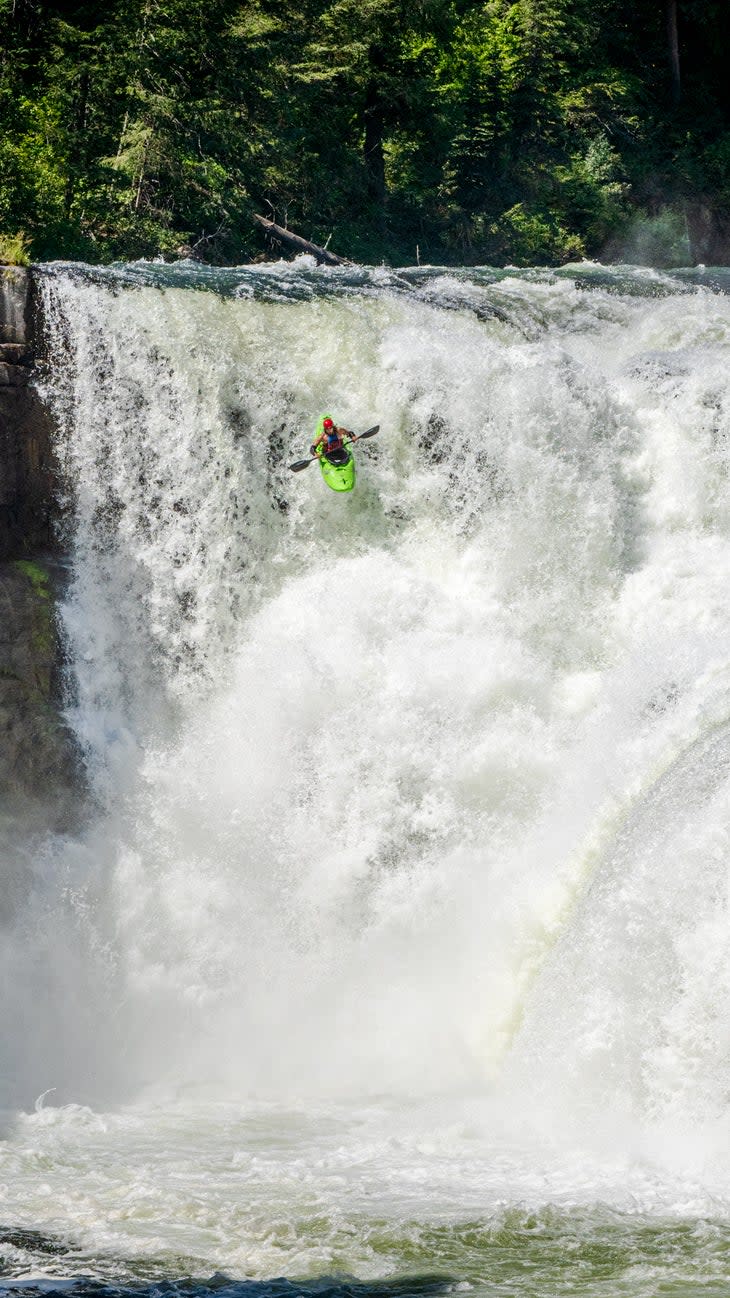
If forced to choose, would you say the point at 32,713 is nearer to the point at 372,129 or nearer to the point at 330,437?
the point at 330,437

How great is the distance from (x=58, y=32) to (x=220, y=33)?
2.42 m

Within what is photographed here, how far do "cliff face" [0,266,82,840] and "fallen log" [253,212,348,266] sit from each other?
11166mm

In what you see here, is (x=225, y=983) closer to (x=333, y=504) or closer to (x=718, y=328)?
(x=333, y=504)

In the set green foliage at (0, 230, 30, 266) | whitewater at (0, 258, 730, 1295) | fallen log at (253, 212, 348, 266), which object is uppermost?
fallen log at (253, 212, 348, 266)

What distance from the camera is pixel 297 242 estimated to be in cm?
2272

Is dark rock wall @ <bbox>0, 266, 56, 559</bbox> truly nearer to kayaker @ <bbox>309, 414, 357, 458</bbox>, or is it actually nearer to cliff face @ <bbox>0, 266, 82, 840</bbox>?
cliff face @ <bbox>0, 266, 82, 840</bbox>

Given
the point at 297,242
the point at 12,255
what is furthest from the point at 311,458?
the point at 297,242

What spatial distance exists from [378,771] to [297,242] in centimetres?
1377

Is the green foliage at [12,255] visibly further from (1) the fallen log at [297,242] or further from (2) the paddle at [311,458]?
(1) the fallen log at [297,242]

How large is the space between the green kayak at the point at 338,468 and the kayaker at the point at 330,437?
3 cm

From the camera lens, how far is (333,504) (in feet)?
39.2

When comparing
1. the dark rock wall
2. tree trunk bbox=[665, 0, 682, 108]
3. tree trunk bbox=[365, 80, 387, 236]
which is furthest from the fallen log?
the dark rock wall

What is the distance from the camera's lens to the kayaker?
11.6 m

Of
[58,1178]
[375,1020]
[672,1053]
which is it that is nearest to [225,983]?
[375,1020]
